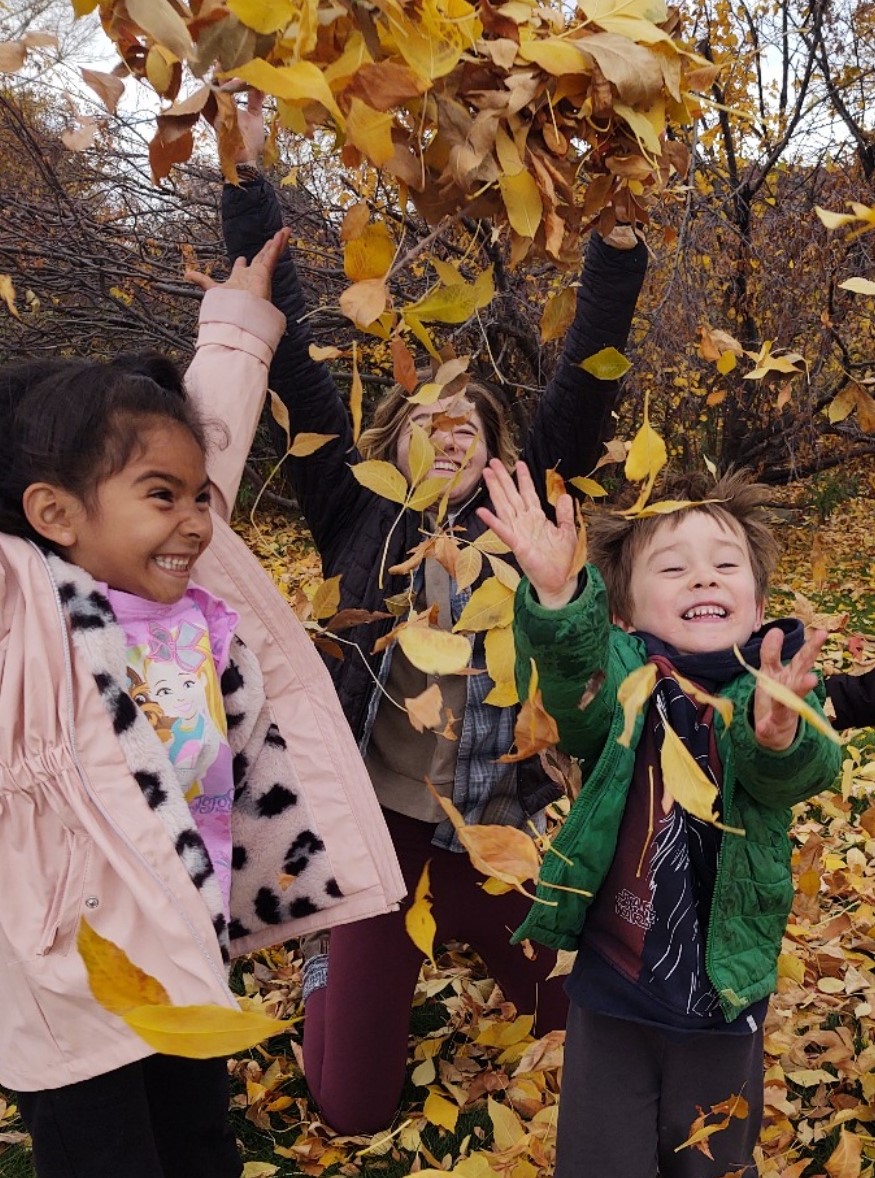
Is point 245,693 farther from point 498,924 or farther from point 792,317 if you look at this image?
point 792,317

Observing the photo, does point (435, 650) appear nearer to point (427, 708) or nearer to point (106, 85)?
point (427, 708)

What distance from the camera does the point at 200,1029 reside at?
2.94 ft

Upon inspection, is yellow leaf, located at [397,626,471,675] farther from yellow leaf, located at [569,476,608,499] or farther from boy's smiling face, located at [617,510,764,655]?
yellow leaf, located at [569,476,608,499]

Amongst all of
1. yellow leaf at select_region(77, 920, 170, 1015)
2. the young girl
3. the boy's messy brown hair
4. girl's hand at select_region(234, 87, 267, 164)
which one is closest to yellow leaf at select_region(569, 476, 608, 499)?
the boy's messy brown hair

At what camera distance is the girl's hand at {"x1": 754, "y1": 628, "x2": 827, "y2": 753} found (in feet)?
3.94

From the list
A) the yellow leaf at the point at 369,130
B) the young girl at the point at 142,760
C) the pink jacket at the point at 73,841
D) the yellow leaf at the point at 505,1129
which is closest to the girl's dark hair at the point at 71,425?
the young girl at the point at 142,760

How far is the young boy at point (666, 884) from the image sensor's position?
1.47 m

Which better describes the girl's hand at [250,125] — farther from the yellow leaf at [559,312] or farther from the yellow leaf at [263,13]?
the yellow leaf at [559,312]

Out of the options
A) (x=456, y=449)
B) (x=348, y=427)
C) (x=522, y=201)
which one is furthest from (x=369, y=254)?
(x=348, y=427)

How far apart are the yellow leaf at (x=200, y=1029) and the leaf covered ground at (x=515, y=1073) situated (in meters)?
0.85

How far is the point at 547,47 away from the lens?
1112 millimetres

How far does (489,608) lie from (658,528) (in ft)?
1.15

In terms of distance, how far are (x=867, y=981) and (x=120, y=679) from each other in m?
2.09

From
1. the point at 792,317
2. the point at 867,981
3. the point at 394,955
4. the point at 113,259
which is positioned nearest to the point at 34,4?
the point at 113,259
